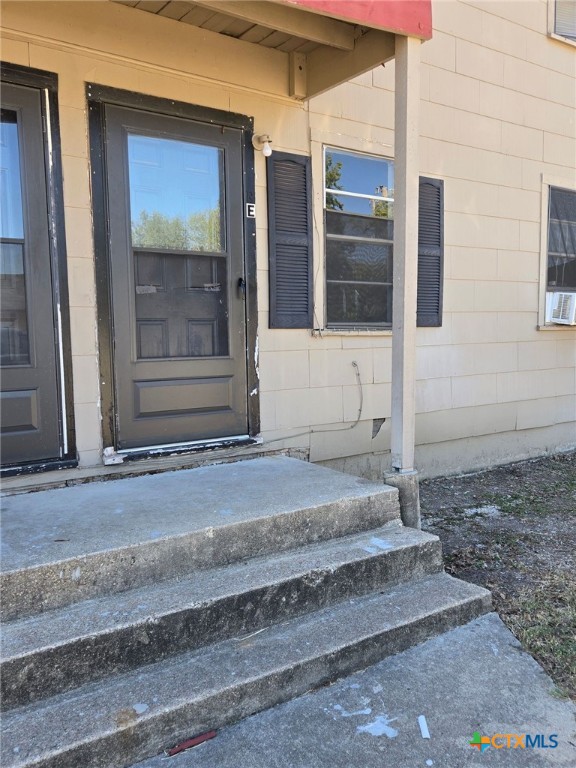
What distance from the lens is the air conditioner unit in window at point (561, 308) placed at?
529 cm

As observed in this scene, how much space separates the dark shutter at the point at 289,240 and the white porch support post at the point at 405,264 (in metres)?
0.93

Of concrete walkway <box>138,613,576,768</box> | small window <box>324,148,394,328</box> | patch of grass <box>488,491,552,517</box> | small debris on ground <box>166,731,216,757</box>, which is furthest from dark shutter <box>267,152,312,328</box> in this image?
small debris on ground <box>166,731,216,757</box>

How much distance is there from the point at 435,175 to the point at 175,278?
2.40 metres

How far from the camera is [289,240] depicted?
12.3 ft

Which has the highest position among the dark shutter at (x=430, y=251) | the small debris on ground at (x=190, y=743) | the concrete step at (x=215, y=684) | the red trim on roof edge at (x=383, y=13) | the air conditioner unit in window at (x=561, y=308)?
the red trim on roof edge at (x=383, y=13)

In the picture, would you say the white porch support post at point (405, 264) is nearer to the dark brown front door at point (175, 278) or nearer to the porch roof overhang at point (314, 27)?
the porch roof overhang at point (314, 27)

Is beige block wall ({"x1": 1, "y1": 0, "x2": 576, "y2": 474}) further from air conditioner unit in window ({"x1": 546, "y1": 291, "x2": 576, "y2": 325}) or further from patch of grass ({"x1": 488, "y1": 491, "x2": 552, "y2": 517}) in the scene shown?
patch of grass ({"x1": 488, "y1": 491, "x2": 552, "y2": 517})

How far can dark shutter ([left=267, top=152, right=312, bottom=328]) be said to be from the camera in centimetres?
367

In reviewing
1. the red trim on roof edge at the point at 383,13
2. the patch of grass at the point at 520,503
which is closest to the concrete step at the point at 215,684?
the patch of grass at the point at 520,503

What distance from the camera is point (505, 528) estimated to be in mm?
3666

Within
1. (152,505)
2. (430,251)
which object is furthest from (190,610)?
(430,251)

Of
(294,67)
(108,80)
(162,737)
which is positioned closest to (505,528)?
(162,737)

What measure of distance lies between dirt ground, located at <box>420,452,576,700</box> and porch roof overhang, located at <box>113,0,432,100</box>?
2.78m

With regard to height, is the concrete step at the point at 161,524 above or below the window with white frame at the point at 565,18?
below
